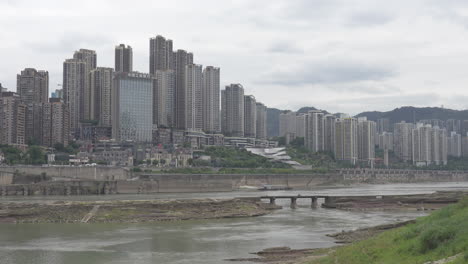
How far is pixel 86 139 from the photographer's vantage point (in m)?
184

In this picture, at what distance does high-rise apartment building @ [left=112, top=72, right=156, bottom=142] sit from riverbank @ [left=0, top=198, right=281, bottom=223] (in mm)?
111627

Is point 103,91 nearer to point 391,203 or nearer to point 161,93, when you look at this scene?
point 161,93

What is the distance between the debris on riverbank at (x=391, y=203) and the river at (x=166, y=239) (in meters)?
10.9

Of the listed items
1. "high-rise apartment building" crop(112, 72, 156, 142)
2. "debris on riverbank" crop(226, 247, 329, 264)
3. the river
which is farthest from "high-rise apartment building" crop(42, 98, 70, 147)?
"debris on riverbank" crop(226, 247, 329, 264)

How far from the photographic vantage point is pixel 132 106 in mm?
171625

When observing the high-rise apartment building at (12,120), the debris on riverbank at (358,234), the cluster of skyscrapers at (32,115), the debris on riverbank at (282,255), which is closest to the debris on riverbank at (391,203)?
the debris on riverbank at (358,234)

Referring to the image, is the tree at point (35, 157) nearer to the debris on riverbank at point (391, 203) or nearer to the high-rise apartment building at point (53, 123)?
the high-rise apartment building at point (53, 123)

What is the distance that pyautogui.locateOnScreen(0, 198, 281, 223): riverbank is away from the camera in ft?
173

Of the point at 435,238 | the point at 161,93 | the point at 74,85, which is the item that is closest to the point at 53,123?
the point at 74,85

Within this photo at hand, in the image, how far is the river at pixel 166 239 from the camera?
3356 centimetres

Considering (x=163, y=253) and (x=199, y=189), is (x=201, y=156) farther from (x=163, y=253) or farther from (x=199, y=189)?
(x=163, y=253)

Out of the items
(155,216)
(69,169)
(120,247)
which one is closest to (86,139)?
(69,169)

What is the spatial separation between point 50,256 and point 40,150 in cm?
11207

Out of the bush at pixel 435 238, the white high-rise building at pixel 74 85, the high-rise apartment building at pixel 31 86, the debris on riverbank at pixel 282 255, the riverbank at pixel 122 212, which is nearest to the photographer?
the bush at pixel 435 238
